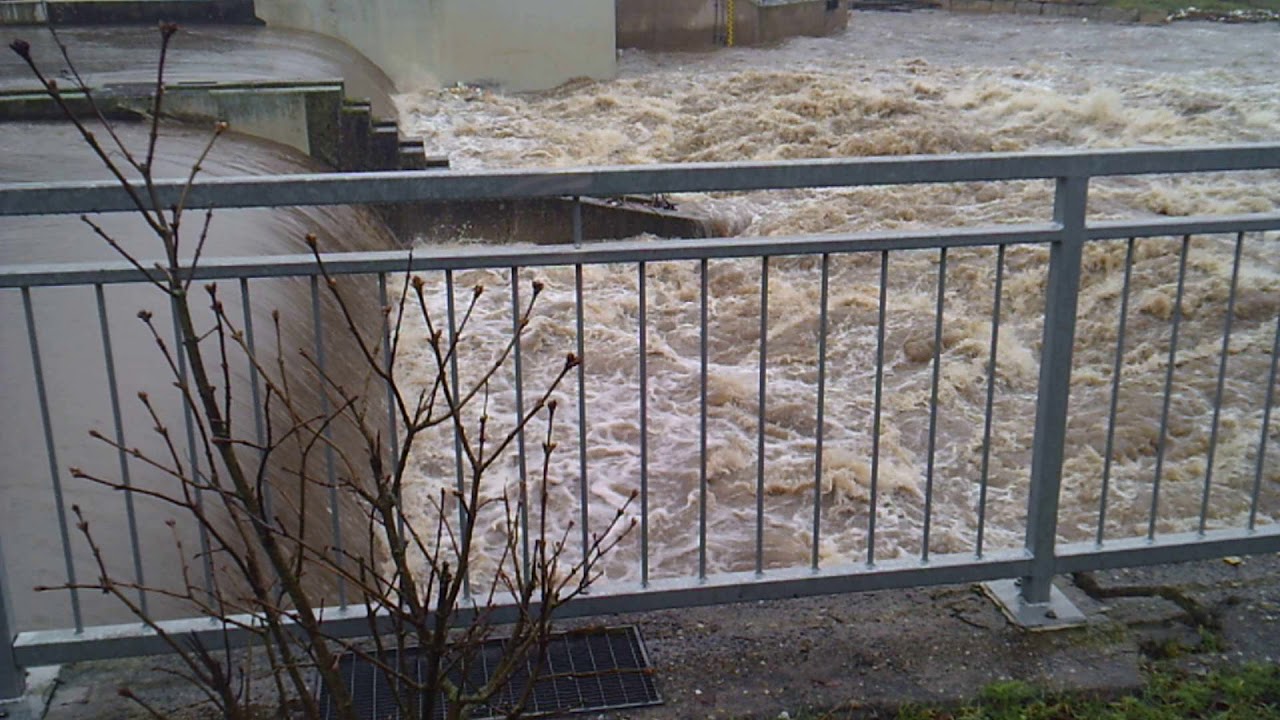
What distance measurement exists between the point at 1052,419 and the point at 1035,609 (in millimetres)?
612

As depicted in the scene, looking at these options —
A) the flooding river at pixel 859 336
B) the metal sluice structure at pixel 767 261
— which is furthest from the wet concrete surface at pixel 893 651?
the flooding river at pixel 859 336

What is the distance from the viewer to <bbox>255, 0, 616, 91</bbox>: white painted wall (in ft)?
80.4

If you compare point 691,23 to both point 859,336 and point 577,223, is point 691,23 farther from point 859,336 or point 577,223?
point 577,223

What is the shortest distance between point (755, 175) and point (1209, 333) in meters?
9.77

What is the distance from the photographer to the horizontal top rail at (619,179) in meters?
3.05

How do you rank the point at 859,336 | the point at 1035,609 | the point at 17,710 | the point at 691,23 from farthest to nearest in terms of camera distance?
the point at 691,23, the point at 859,336, the point at 1035,609, the point at 17,710

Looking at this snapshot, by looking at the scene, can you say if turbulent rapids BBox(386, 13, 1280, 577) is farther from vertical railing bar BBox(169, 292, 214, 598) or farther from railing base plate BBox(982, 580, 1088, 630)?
vertical railing bar BBox(169, 292, 214, 598)

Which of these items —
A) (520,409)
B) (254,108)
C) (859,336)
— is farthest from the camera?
(254,108)

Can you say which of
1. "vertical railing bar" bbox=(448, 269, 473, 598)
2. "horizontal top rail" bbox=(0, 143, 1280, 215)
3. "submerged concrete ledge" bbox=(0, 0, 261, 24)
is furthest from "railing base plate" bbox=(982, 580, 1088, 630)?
"submerged concrete ledge" bbox=(0, 0, 261, 24)

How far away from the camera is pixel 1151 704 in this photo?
3508 millimetres

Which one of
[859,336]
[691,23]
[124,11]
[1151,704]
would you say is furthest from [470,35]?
[1151,704]

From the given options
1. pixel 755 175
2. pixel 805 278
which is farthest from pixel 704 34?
pixel 755 175

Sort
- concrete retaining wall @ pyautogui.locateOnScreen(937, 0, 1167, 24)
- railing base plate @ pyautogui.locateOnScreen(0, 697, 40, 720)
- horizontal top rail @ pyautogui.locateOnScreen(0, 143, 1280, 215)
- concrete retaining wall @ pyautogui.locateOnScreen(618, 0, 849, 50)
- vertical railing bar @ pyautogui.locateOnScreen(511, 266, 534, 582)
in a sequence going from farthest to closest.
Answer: concrete retaining wall @ pyautogui.locateOnScreen(937, 0, 1167, 24) < concrete retaining wall @ pyautogui.locateOnScreen(618, 0, 849, 50) < railing base plate @ pyautogui.locateOnScreen(0, 697, 40, 720) < horizontal top rail @ pyautogui.locateOnScreen(0, 143, 1280, 215) < vertical railing bar @ pyautogui.locateOnScreen(511, 266, 534, 582)

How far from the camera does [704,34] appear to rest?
33.1m
